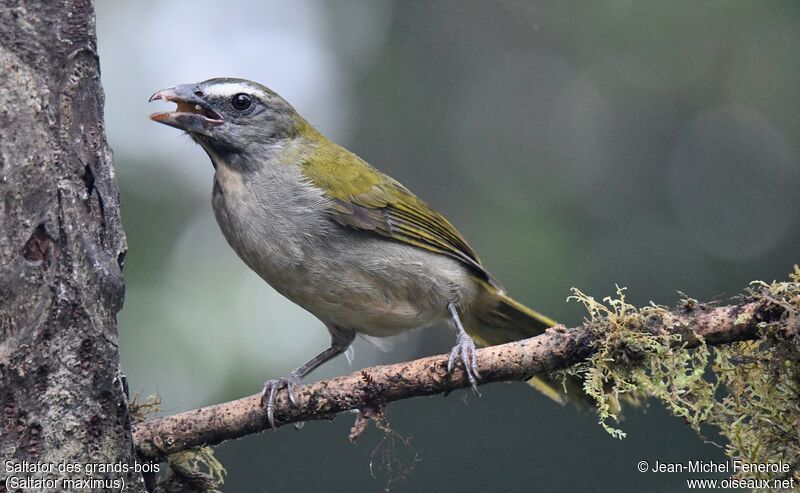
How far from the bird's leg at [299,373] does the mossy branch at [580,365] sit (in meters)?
0.03

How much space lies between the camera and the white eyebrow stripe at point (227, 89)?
433cm

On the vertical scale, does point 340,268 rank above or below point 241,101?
below

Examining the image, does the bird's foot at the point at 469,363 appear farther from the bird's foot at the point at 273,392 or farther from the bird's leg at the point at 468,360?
the bird's foot at the point at 273,392

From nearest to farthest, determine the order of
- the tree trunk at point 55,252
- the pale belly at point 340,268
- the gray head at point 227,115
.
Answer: the tree trunk at point 55,252
the pale belly at point 340,268
the gray head at point 227,115

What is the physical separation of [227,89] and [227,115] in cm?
13

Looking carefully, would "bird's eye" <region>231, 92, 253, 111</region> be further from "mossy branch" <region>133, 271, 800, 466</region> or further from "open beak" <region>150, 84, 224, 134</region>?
"mossy branch" <region>133, 271, 800, 466</region>

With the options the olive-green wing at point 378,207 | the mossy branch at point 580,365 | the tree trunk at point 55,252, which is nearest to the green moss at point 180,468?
the mossy branch at point 580,365

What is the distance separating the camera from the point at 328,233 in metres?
4.18

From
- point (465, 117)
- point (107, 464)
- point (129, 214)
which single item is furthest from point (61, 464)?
point (465, 117)

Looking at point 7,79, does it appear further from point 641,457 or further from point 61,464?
point 641,457

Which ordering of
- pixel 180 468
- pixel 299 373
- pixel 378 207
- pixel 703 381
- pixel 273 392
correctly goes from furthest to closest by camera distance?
1. pixel 378 207
2. pixel 299 373
3. pixel 273 392
4. pixel 180 468
5. pixel 703 381

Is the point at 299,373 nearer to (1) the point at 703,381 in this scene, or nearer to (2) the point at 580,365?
(2) the point at 580,365

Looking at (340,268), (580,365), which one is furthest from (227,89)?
(580,365)

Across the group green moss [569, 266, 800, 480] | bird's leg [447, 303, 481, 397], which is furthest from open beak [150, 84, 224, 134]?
green moss [569, 266, 800, 480]
